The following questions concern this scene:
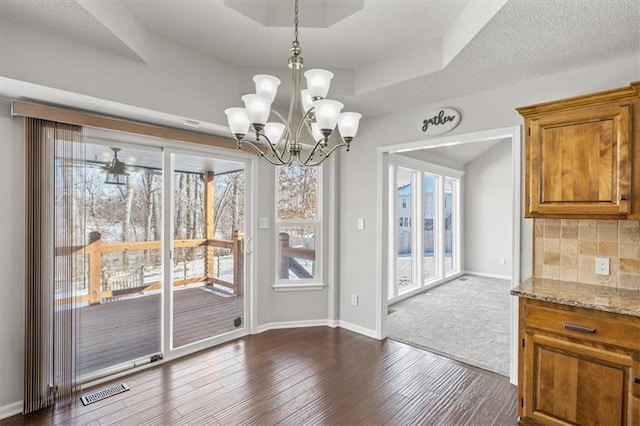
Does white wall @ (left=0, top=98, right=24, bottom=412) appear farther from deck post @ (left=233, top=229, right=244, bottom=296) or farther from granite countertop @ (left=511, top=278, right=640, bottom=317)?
granite countertop @ (left=511, top=278, right=640, bottom=317)

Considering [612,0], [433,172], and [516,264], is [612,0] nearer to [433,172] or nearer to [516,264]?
[516,264]

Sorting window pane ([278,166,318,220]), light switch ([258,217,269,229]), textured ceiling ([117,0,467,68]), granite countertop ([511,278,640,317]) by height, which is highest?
textured ceiling ([117,0,467,68])

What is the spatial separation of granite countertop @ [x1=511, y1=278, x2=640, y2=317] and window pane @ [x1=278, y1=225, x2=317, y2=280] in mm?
2336

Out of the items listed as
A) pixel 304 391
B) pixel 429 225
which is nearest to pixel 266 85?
pixel 304 391

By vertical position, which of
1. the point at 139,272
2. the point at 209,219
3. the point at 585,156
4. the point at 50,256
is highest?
the point at 585,156

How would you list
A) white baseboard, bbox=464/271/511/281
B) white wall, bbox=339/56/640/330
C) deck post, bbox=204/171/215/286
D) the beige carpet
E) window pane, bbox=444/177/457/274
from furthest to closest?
1. window pane, bbox=444/177/457/274
2. white baseboard, bbox=464/271/511/281
3. deck post, bbox=204/171/215/286
4. the beige carpet
5. white wall, bbox=339/56/640/330

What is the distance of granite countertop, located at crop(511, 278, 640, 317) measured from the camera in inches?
69.5

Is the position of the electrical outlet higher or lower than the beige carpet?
higher

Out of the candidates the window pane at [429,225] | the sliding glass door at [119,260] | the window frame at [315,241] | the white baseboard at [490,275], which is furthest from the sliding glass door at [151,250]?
the white baseboard at [490,275]

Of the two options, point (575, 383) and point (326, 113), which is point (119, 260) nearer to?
point (326, 113)

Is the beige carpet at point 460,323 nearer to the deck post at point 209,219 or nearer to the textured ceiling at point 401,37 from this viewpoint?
the deck post at point 209,219

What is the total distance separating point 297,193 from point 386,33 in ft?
6.74

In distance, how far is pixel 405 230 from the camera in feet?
18.4

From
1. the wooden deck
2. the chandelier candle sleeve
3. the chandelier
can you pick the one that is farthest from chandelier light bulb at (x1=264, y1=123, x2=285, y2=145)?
the wooden deck
